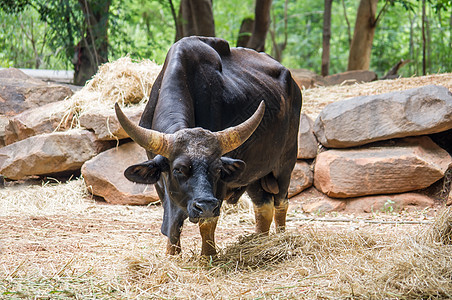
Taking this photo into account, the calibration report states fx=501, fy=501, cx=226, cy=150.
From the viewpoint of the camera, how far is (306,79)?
37.2 feet

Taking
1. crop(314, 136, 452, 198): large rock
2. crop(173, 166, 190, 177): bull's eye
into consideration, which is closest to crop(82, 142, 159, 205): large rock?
crop(314, 136, 452, 198): large rock

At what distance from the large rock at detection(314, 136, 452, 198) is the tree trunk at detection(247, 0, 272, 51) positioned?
4575mm

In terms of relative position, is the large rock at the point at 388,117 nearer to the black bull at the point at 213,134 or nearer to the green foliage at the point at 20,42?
the black bull at the point at 213,134

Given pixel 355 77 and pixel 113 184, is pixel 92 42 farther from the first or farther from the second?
pixel 355 77

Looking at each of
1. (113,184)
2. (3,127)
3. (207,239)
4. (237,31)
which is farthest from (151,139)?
(237,31)

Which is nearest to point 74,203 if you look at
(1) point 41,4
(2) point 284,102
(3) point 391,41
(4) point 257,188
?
(4) point 257,188

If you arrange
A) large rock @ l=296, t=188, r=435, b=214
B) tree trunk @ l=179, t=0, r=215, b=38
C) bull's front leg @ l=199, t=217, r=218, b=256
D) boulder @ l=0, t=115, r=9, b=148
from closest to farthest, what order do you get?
bull's front leg @ l=199, t=217, r=218, b=256, large rock @ l=296, t=188, r=435, b=214, boulder @ l=0, t=115, r=9, b=148, tree trunk @ l=179, t=0, r=215, b=38

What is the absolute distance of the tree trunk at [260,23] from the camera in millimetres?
11281

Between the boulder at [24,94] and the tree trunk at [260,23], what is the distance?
433 cm

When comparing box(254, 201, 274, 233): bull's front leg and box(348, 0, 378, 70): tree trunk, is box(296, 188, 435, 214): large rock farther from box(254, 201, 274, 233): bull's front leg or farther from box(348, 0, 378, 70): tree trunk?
box(348, 0, 378, 70): tree trunk

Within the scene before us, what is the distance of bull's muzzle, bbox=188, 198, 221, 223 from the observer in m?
3.70

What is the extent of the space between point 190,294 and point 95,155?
5473mm

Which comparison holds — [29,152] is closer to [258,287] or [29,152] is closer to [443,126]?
[258,287]

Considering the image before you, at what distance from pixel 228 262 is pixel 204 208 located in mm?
921
